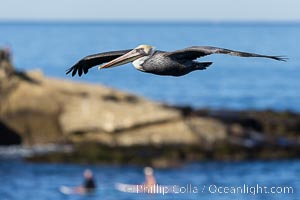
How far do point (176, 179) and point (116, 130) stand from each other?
4684 millimetres

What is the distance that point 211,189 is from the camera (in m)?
43.2

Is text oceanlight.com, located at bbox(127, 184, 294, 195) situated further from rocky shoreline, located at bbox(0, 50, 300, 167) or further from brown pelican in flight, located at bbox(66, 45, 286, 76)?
brown pelican in flight, located at bbox(66, 45, 286, 76)

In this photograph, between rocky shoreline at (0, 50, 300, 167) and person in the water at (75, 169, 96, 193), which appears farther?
rocky shoreline at (0, 50, 300, 167)

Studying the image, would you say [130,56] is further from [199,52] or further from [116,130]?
[116,130]

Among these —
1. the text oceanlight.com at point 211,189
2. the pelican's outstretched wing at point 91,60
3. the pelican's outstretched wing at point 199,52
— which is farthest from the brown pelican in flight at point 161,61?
the text oceanlight.com at point 211,189

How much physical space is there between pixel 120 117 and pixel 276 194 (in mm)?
9486

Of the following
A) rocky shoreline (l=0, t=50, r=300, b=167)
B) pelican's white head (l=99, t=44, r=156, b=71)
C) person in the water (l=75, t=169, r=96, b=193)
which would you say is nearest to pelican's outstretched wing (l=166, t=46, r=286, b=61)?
pelican's white head (l=99, t=44, r=156, b=71)

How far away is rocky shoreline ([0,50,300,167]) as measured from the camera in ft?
154

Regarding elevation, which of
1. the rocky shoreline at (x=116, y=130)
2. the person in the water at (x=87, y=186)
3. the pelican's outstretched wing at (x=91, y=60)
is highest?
the rocky shoreline at (x=116, y=130)

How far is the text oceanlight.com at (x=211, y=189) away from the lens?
42.2 metres

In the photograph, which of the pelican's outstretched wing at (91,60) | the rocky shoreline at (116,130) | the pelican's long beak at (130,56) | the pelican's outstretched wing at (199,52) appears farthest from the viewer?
the rocky shoreline at (116,130)

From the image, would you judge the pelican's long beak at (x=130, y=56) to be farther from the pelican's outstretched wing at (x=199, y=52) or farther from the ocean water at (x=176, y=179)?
the ocean water at (x=176, y=179)

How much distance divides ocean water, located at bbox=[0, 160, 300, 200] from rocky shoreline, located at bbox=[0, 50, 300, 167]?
0.58 metres

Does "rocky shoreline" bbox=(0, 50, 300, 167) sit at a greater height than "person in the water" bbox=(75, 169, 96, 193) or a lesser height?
greater
